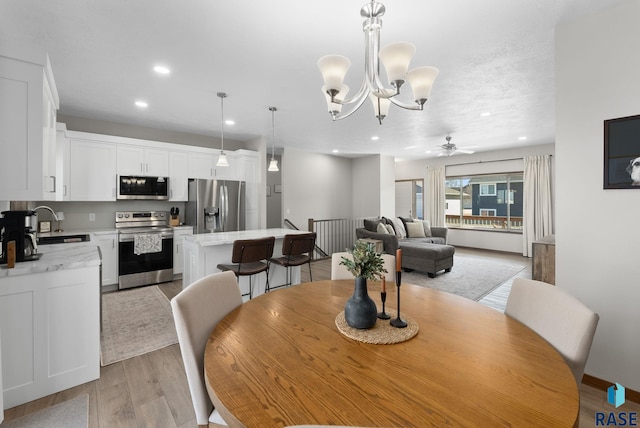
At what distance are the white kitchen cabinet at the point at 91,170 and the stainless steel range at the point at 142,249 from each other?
0.47 metres

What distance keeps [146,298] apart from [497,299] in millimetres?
4837

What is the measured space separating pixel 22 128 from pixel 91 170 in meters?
2.65

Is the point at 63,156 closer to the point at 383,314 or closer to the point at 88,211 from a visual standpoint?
the point at 88,211

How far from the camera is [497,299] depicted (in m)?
3.99

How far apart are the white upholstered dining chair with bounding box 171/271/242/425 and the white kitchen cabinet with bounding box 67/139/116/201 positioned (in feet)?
12.7

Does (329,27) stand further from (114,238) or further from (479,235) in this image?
(479,235)

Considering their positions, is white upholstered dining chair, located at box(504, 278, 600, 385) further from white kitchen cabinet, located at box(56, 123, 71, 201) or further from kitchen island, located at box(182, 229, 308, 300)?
white kitchen cabinet, located at box(56, 123, 71, 201)

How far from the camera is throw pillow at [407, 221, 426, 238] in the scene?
6.66 m

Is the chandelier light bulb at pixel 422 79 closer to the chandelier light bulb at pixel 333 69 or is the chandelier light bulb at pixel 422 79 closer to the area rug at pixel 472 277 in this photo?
the chandelier light bulb at pixel 333 69

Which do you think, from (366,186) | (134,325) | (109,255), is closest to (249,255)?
(134,325)

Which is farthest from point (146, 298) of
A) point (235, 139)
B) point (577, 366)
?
point (577, 366)

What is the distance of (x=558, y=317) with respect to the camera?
1.25 m

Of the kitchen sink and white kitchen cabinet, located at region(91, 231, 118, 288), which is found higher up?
the kitchen sink

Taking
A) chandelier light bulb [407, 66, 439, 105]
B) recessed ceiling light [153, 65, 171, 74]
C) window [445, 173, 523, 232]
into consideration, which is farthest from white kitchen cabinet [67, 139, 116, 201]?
window [445, 173, 523, 232]
